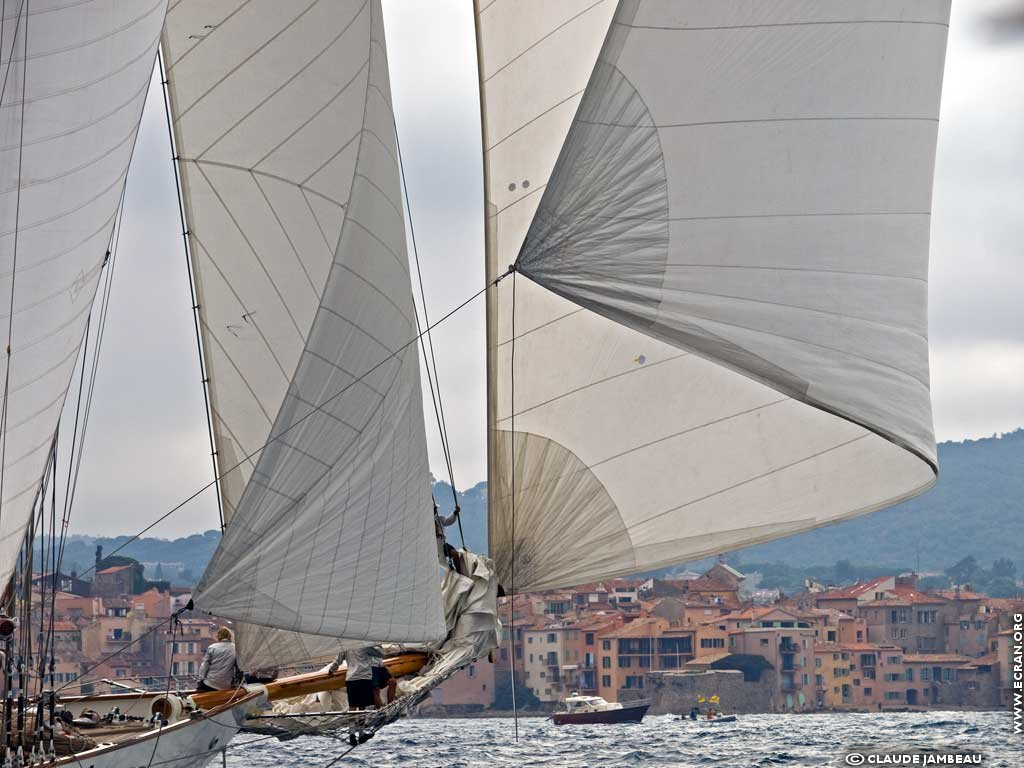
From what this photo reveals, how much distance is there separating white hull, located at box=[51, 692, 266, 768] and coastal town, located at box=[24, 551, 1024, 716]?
59.3m

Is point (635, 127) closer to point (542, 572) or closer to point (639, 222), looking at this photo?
point (639, 222)

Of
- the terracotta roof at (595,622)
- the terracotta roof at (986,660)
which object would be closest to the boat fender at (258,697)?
the terracotta roof at (595,622)

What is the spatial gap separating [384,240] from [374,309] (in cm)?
37

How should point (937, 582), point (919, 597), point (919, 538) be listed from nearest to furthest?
point (919, 597) < point (937, 582) < point (919, 538)

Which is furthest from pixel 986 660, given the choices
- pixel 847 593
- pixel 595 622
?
pixel 595 622

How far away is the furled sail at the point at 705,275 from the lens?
799 cm

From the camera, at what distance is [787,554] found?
183500 mm

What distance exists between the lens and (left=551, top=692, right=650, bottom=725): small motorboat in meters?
64.4

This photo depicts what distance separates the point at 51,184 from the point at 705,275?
121 inches

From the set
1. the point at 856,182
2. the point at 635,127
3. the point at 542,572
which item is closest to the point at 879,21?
the point at 856,182

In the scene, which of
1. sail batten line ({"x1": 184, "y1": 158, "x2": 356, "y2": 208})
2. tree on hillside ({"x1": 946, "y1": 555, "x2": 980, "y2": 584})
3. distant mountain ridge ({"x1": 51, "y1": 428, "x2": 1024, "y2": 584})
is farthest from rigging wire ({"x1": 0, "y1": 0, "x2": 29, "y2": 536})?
distant mountain ridge ({"x1": 51, "y1": 428, "x2": 1024, "y2": 584})

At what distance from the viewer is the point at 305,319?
9.70 meters

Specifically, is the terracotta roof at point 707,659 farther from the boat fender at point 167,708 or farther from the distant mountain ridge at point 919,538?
the distant mountain ridge at point 919,538

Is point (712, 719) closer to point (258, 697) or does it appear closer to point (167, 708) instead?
point (258, 697)
